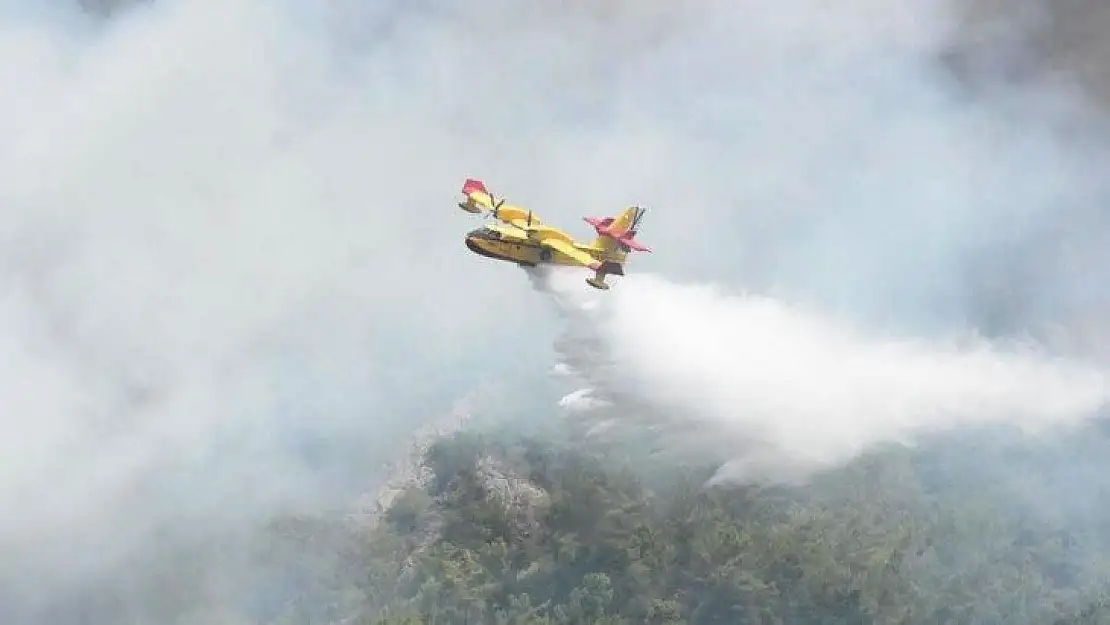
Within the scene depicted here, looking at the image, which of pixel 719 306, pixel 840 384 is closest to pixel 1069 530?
pixel 840 384

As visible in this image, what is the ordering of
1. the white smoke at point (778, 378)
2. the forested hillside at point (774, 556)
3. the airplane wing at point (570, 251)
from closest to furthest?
the airplane wing at point (570, 251) < the white smoke at point (778, 378) < the forested hillside at point (774, 556)

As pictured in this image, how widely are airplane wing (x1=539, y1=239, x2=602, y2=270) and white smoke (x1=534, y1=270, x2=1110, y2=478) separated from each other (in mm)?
1105

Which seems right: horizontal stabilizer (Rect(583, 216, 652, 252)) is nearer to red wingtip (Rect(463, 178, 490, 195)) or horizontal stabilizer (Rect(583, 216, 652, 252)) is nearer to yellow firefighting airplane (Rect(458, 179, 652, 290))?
yellow firefighting airplane (Rect(458, 179, 652, 290))

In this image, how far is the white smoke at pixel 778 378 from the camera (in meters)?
34.8

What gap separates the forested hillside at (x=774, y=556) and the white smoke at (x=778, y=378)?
56.9 inches

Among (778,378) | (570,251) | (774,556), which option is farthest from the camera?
(774,556)

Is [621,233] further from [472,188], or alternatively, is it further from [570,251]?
[472,188]

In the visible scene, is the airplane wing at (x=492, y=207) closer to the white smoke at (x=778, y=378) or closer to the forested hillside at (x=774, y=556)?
the white smoke at (x=778, y=378)

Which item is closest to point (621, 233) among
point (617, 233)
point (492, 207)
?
point (617, 233)

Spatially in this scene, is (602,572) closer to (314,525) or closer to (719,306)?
(719,306)

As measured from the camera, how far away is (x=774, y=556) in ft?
124

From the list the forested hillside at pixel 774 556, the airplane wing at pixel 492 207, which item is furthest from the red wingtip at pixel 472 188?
the forested hillside at pixel 774 556

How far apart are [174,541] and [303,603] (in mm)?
8837

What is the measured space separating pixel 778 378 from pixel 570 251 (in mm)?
7404
